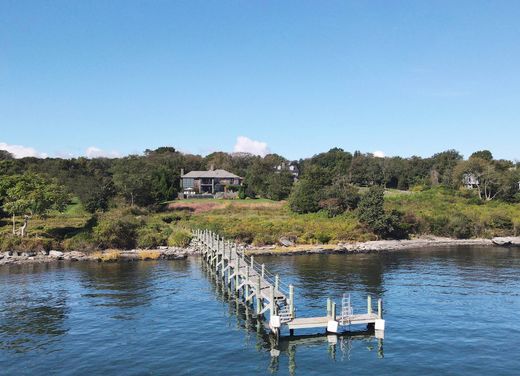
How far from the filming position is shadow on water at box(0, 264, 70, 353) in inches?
1174

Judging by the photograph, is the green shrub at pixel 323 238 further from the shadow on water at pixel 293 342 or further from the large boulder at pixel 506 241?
the shadow on water at pixel 293 342

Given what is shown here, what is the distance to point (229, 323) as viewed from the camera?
110 feet

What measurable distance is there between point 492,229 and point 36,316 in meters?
72.3

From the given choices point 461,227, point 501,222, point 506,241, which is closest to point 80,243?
point 461,227

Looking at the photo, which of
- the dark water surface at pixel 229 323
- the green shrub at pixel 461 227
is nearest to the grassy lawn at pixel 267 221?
the green shrub at pixel 461 227

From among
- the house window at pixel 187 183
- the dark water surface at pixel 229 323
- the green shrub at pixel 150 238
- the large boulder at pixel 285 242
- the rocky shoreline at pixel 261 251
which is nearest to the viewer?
the dark water surface at pixel 229 323

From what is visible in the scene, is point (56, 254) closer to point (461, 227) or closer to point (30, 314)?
point (30, 314)

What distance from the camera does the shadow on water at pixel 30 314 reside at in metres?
29.8

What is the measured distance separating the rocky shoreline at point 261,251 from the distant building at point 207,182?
4705 centimetres

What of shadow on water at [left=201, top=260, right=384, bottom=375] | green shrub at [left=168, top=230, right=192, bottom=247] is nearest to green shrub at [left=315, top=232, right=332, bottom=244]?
green shrub at [left=168, top=230, right=192, bottom=247]

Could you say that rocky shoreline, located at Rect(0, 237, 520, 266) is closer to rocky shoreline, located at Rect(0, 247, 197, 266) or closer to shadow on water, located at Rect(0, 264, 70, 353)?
rocky shoreline, located at Rect(0, 247, 197, 266)

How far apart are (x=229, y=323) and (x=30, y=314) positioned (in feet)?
49.2

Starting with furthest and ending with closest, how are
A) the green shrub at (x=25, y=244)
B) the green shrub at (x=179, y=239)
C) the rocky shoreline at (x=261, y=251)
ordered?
the green shrub at (x=179, y=239)
the green shrub at (x=25, y=244)
the rocky shoreline at (x=261, y=251)

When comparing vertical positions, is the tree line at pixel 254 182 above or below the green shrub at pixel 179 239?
above
